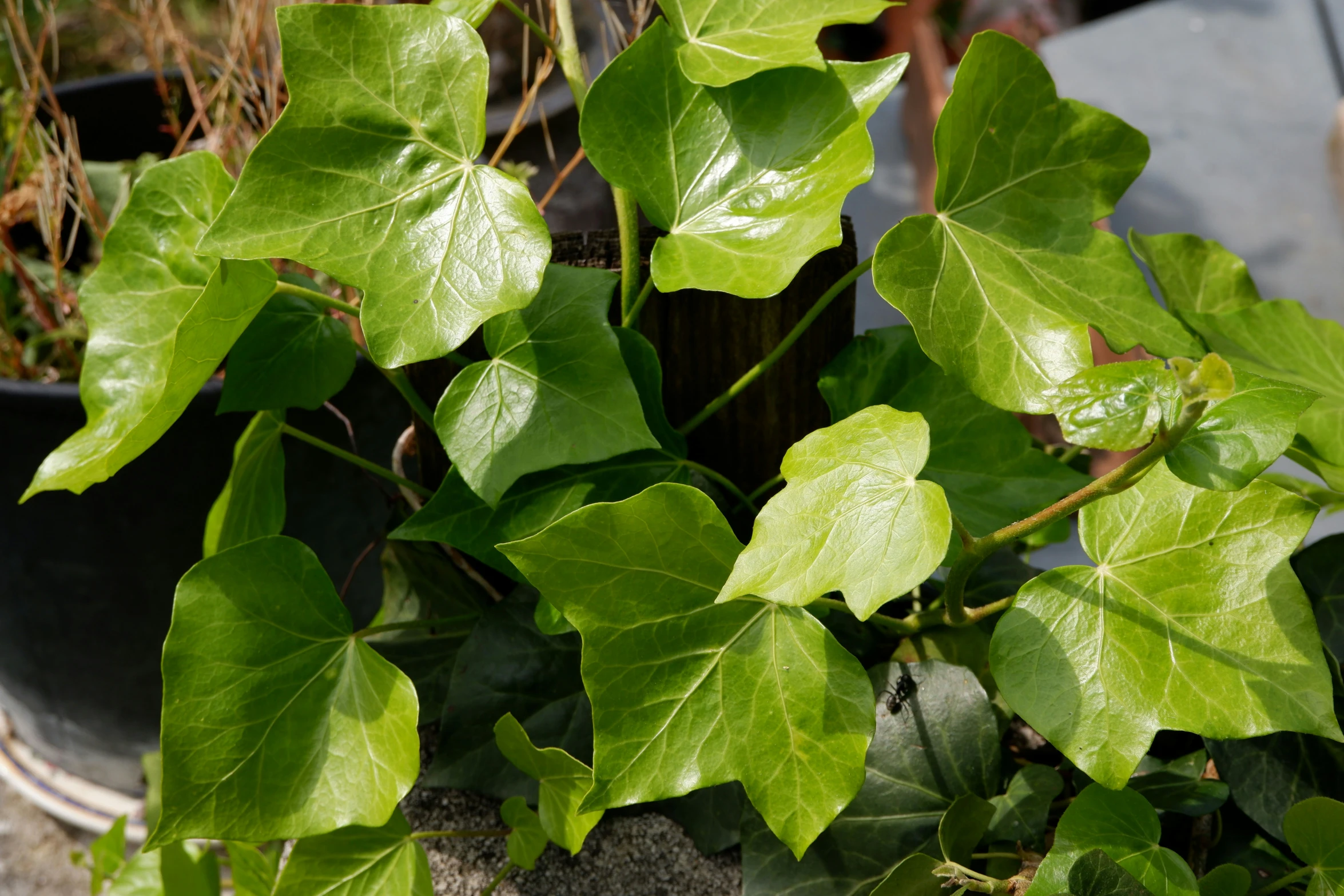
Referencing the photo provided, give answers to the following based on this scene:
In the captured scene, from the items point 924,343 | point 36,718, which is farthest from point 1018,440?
point 36,718

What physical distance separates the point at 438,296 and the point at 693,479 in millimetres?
236

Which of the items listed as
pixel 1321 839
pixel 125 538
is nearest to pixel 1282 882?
pixel 1321 839

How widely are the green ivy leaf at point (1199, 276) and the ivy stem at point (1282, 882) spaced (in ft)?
1.32

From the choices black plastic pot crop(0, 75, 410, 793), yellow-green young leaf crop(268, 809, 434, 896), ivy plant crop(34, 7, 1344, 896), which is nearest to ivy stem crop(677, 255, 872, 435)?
ivy plant crop(34, 7, 1344, 896)

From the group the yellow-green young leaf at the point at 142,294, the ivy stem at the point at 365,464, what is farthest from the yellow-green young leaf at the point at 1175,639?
the yellow-green young leaf at the point at 142,294

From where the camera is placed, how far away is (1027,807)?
640 mm

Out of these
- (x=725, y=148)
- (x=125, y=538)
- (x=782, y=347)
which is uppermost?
(x=725, y=148)

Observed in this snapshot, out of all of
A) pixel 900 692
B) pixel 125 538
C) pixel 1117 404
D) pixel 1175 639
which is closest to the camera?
pixel 1117 404

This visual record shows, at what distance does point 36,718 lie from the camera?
151cm

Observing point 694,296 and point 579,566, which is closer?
point 579,566

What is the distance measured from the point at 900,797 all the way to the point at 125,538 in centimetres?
104

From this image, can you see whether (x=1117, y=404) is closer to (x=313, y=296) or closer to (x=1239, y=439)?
(x=1239, y=439)

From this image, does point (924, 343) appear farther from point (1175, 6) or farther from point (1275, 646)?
point (1175, 6)

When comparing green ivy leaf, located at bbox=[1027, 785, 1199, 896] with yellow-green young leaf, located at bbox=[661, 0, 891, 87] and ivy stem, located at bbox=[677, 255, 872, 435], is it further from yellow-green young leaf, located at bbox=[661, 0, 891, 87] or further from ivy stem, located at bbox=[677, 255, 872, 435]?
yellow-green young leaf, located at bbox=[661, 0, 891, 87]
